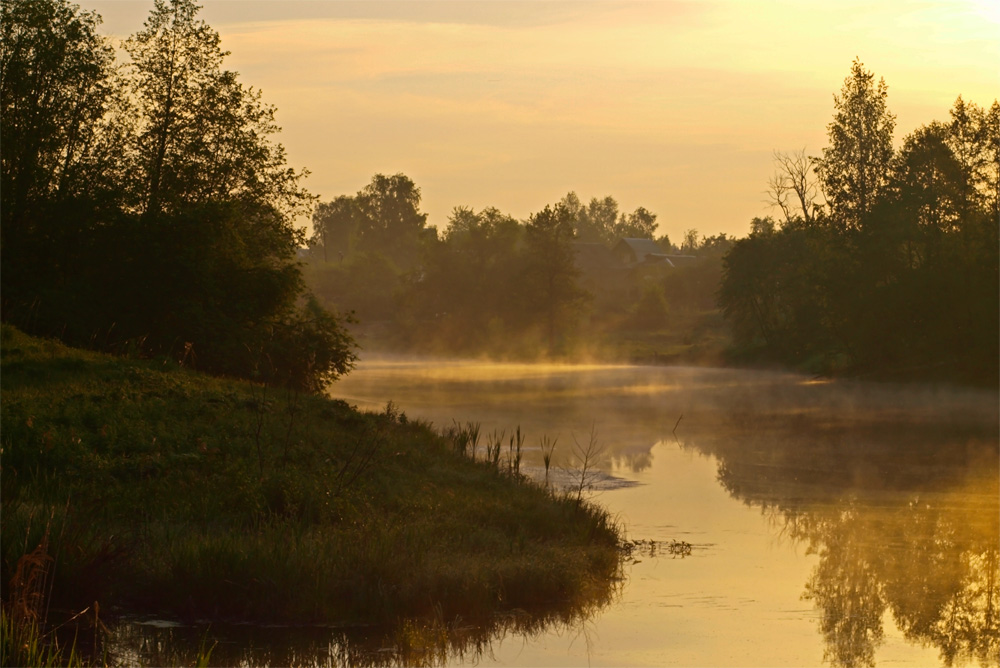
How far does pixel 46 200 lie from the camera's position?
118 feet

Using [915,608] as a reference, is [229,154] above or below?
above

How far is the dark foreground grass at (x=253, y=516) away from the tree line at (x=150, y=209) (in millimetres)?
8741

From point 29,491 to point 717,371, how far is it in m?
60.6

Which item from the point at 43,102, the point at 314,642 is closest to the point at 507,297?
the point at 43,102

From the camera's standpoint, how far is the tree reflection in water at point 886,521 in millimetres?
14102

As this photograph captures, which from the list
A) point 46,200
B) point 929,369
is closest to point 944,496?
point 46,200

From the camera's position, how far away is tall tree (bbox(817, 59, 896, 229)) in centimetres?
6744

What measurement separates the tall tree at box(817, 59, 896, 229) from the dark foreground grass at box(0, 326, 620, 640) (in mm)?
50684

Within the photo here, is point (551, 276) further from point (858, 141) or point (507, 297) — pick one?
point (858, 141)

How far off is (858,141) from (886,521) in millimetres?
51803

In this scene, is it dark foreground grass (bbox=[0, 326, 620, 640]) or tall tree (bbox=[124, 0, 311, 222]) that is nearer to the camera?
dark foreground grass (bbox=[0, 326, 620, 640])

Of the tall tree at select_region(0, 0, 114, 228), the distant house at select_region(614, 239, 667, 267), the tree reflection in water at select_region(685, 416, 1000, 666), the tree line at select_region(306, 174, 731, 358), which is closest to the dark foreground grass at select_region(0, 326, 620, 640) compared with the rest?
the tree reflection in water at select_region(685, 416, 1000, 666)

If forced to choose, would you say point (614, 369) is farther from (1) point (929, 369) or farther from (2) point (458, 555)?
(2) point (458, 555)

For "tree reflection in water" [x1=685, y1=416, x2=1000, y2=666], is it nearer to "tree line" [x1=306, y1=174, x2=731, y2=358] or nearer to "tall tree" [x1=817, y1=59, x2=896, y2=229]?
"tall tree" [x1=817, y1=59, x2=896, y2=229]
